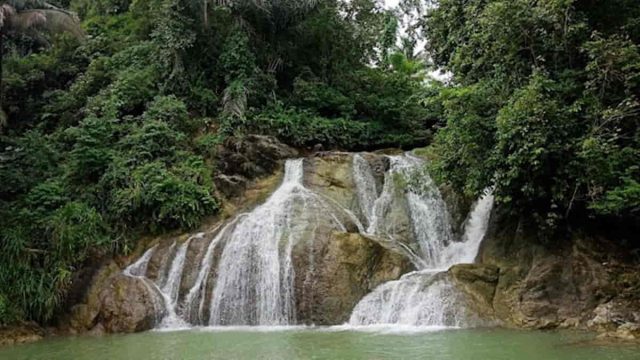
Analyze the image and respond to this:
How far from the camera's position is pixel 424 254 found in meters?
15.4

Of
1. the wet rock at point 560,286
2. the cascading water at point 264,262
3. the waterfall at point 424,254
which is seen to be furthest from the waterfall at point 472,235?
the cascading water at point 264,262

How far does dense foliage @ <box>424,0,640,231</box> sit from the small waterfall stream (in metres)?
1.92

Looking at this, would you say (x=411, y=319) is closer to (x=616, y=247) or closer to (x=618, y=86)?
(x=616, y=247)

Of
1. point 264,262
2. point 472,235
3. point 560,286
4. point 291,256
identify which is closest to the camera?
point 560,286

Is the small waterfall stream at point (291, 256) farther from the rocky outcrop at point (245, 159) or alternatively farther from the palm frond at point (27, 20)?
the palm frond at point (27, 20)

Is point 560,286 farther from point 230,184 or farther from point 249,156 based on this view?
point 249,156

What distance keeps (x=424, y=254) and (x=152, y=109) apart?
31.0ft

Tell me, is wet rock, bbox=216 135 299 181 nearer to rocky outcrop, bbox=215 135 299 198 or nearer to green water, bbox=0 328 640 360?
rocky outcrop, bbox=215 135 299 198

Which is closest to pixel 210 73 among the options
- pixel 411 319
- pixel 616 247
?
pixel 411 319

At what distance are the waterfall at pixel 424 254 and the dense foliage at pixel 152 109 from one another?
3013 mm

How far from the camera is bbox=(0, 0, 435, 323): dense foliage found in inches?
594

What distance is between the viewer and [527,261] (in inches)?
531

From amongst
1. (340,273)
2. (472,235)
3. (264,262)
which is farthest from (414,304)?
(472,235)

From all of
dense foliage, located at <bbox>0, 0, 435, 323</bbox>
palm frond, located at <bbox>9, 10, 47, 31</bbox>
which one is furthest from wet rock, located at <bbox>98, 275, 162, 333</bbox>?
palm frond, located at <bbox>9, 10, 47, 31</bbox>
